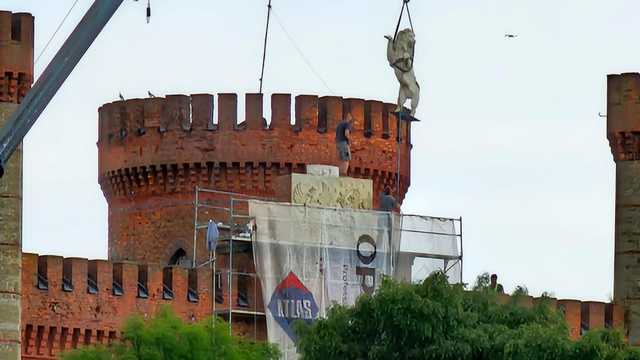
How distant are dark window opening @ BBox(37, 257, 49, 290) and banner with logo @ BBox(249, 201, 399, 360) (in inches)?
208

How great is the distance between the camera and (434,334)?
43.3 metres

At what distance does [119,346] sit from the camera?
46.3 metres

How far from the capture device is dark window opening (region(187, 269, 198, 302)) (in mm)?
54875

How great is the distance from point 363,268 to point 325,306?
1.85 meters

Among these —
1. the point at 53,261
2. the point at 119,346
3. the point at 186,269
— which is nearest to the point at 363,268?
the point at 186,269

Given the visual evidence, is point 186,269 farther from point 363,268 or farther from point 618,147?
point 618,147

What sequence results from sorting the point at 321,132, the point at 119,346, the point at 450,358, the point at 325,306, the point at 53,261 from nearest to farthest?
the point at 450,358 → the point at 119,346 → the point at 53,261 → the point at 325,306 → the point at 321,132

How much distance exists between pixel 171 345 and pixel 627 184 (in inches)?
766

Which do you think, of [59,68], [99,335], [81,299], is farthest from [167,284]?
[59,68]

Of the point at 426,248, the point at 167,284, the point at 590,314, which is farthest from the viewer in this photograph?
the point at 590,314

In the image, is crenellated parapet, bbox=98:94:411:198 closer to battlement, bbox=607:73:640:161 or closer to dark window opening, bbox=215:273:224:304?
dark window opening, bbox=215:273:224:304

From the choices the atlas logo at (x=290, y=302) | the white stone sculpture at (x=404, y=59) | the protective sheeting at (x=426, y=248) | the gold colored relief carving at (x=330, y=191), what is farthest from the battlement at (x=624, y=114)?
the atlas logo at (x=290, y=302)

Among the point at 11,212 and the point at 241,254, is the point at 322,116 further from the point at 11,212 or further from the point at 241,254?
the point at 11,212

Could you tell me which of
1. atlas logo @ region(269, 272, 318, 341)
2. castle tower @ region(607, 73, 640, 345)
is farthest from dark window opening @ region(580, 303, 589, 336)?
atlas logo @ region(269, 272, 318, 341)
